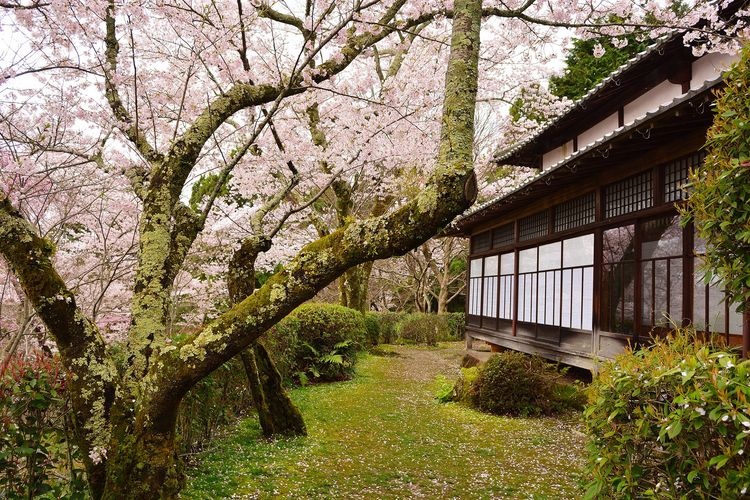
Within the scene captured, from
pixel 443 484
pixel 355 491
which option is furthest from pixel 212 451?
pixel 443 484

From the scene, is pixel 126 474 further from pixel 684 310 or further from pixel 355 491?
pixel 684 310

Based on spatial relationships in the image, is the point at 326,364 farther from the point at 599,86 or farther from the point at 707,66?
the point at 707,66

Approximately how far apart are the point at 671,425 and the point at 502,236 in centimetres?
1145

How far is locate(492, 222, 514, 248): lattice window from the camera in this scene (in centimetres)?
1266

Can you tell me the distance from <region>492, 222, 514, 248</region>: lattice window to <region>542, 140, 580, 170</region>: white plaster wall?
1.72 metres

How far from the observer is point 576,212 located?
30.4 feet

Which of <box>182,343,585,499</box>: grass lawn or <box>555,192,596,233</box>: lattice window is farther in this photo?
<box>555,192,596,233</box>: lattice window

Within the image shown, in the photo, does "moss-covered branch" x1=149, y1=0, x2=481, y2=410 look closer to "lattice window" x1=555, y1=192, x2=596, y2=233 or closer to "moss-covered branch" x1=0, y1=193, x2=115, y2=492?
"moss-covered branch" x1=0, y1=193, x2=115, y2=492

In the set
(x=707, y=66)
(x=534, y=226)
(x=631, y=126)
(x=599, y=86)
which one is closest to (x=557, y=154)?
(x=534, y=226)

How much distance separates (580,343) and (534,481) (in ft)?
13.3

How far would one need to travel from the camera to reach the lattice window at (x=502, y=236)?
41.5 feet

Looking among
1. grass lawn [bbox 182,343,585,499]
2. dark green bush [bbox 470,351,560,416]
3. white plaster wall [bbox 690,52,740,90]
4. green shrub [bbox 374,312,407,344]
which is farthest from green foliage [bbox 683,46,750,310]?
green shrub [bbox 374,312,407,344]

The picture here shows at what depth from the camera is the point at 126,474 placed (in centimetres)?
311

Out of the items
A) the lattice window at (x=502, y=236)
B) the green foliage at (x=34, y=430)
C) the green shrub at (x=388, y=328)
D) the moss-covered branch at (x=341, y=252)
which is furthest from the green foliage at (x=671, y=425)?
the green shrub at (x=388, y=328)
